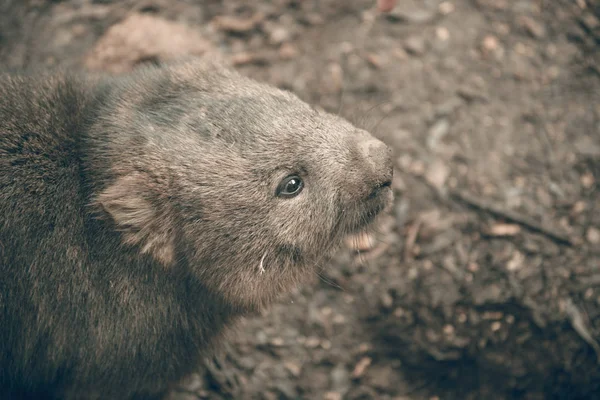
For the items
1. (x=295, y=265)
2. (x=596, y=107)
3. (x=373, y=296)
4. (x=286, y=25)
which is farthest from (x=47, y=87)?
(x=596, y=107)

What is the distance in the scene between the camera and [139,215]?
3162 millimetres

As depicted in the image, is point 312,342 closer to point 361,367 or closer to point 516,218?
point 361,367

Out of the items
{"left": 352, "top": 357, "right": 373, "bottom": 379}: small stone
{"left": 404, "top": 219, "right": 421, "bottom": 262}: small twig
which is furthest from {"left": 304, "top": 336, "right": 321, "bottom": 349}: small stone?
{"left": 404, "top": 219, "right": 421, "bottom": 262}: small twig

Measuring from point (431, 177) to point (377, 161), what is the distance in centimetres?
171

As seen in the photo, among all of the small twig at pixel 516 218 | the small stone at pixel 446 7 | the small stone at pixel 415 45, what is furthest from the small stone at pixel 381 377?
the small stone at pixel 446 7

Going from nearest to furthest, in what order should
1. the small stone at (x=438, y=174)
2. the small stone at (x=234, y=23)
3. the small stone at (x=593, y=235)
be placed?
the small stone at (x=593, y=235) < the small stone at (x=438, y=174) < the small stone at (x=234, y=23)

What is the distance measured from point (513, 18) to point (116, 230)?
4.14m

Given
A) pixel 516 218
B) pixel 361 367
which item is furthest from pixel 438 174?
pixel 361 367

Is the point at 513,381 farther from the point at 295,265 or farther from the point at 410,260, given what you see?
the point at 295,265

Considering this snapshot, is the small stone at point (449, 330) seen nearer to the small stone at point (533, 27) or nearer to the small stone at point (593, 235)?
the small stone at point (593, 235)

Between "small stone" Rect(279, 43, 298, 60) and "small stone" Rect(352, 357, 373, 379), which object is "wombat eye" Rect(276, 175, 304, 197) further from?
"small stone" Rect(279, 43, 298, 60)

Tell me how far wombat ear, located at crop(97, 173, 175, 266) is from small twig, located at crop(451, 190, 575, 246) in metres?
2.70

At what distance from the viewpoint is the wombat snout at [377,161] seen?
3.36 metres

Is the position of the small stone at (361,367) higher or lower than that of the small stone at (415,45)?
lower
